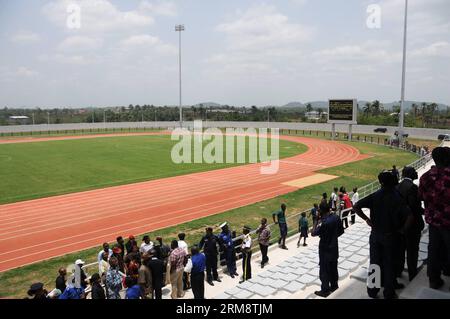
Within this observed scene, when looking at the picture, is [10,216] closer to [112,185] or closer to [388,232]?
[112,185]

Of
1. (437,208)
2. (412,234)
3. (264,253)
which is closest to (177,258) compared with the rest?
(264,253)

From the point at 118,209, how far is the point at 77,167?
1295 centimetres

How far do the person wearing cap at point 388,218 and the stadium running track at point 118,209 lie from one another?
10323 millimetres

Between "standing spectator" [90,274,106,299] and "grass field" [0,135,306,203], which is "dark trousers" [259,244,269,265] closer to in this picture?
"standing spectator" [90,274,106,299]

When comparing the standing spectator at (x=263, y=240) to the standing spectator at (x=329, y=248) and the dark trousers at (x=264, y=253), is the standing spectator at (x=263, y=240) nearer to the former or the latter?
the dark trousers at (x=264, y=253)

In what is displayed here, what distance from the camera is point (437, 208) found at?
13.5ft

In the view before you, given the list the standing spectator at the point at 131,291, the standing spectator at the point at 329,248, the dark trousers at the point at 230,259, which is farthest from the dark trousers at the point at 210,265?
the standing spectator at the point at 329,248

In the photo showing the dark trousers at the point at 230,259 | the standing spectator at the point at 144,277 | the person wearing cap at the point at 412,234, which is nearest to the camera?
the person wearing cap at the point at 412,234

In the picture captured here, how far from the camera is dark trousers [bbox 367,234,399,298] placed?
4145mm

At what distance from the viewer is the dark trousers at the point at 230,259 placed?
806cm

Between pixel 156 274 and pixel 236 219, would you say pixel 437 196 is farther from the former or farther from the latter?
pixel 236 219

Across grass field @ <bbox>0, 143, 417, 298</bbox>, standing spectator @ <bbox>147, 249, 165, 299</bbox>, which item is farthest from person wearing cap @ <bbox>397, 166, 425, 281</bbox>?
grass field @ <bbox>0, 143, 417, 298</bbox>

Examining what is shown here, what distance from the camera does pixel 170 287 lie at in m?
7.80
